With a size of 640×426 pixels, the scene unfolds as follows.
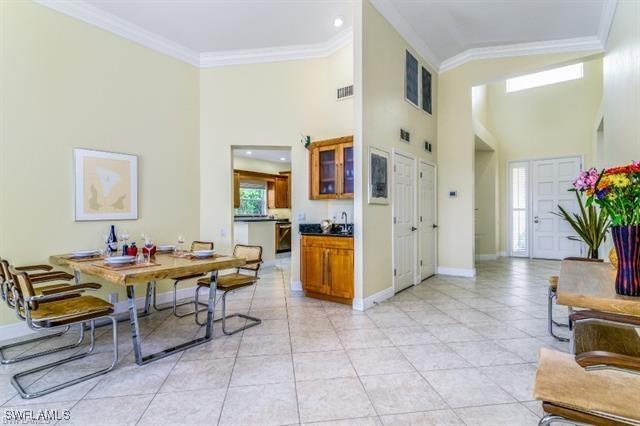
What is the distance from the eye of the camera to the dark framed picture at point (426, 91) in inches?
223

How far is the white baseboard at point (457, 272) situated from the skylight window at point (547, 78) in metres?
4.66

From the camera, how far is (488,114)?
28.2ft

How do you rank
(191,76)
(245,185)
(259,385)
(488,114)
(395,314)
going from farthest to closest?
1. (245,185)
2. (488,114)
3. (191,76)
4. (395,314)
5. (259,385)

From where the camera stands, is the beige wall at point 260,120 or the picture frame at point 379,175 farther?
the beige wall at point 260,120

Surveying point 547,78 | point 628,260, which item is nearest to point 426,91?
point 547,78

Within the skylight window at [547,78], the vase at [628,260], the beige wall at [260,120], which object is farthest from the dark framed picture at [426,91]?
the vase at [628,260]

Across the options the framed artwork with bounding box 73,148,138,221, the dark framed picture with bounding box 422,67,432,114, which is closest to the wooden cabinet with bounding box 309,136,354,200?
the dark framed picture with bounding box 422,67,432,114

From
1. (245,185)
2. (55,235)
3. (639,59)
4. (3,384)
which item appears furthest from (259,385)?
(245,185)

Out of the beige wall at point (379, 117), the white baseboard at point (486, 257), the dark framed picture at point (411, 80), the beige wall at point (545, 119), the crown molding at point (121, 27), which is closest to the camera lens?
the crown molding at point (121, 27)

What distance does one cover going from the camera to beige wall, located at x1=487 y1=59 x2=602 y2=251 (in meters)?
7.38

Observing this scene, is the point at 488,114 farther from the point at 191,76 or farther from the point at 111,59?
the point at 111,59

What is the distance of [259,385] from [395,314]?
205 cm

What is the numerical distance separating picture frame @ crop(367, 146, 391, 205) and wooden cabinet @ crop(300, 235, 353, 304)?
2.27ft

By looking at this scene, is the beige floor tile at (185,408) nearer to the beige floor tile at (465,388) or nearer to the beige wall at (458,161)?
the beige floor tile at (465,388)
